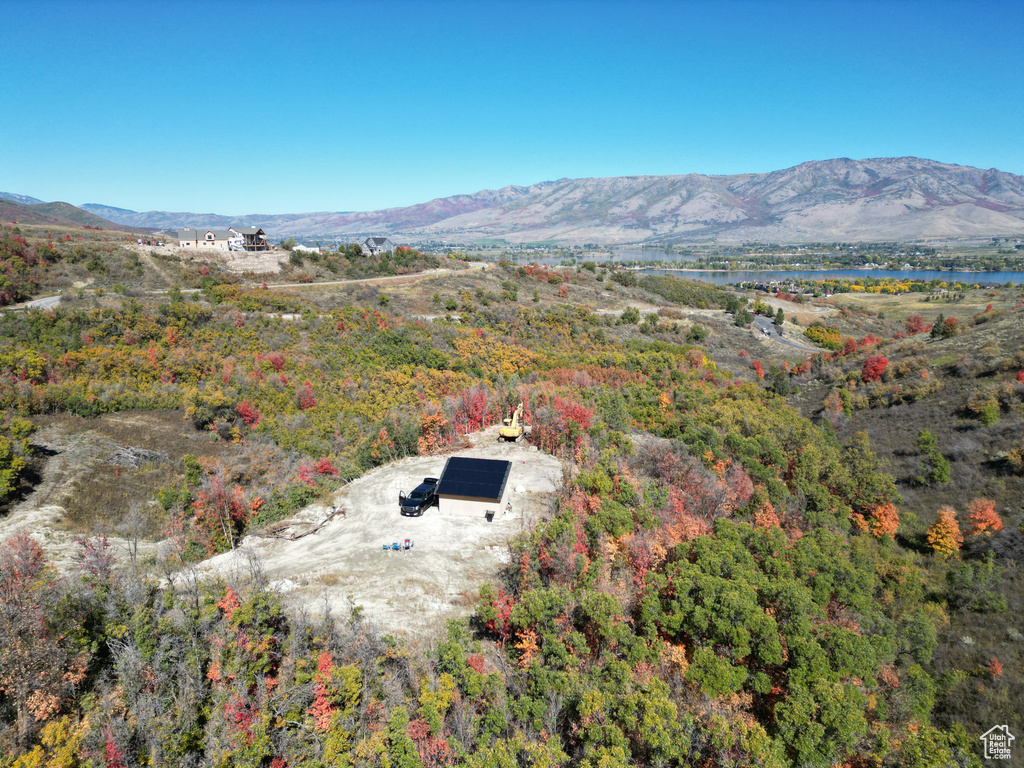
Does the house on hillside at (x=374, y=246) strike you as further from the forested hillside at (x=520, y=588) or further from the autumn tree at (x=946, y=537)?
the autumn tree at (x=946, y=537)

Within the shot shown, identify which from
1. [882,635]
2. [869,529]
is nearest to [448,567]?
[882,635]

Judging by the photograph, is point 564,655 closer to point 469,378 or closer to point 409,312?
point 469,378

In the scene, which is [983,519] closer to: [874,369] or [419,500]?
[874,369]

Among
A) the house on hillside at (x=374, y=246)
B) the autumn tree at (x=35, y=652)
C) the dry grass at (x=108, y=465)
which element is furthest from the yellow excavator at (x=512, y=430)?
the house on hillside at (x=374, y=246)

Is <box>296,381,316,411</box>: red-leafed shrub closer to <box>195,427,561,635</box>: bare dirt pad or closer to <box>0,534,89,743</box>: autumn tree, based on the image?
<box>195,427,561,635</box>: bare dirt pad

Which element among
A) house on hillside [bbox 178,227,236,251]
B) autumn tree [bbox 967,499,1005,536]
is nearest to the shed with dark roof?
autumn tree [bbox 967,499,1005,536]

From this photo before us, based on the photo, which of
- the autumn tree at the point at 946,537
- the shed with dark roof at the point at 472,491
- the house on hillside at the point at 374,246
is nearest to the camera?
the shed with dark roof at the point at 472,491
